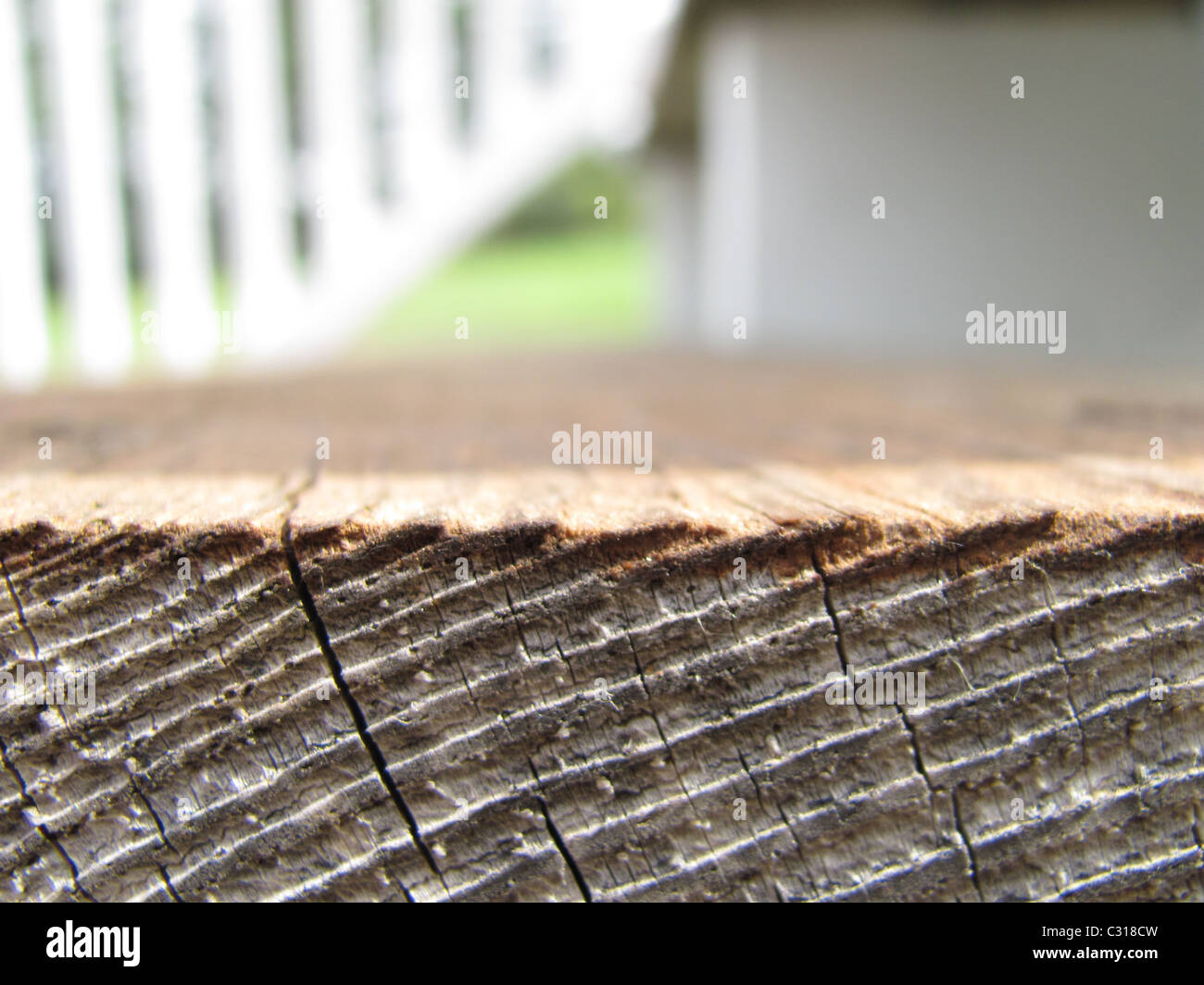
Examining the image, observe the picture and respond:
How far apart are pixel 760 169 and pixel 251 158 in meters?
2.24

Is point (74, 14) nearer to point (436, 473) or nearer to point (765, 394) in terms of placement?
point (765, 394)

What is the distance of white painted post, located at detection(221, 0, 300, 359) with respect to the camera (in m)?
4.27

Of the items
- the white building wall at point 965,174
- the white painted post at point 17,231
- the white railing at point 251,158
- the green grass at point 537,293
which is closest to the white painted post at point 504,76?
the white railing at point 251,158

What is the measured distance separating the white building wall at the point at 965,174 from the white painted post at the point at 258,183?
205cm

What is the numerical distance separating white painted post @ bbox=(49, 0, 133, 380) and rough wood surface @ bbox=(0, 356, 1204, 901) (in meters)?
3.49

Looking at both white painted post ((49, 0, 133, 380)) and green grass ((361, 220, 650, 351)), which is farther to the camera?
green grass ((361, 220, 650, 351))

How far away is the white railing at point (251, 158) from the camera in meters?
3.93

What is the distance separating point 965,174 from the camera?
173 inches

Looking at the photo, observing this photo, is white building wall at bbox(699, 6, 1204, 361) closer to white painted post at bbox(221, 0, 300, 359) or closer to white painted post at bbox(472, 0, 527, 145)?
white painted post at bbox(472, 0, 527, 145)

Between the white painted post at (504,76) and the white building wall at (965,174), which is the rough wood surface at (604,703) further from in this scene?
the white painted post at (504,76)

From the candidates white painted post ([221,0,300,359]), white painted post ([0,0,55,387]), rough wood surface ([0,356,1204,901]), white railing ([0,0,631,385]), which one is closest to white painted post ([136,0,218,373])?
white railing ([0,0,631,385])
